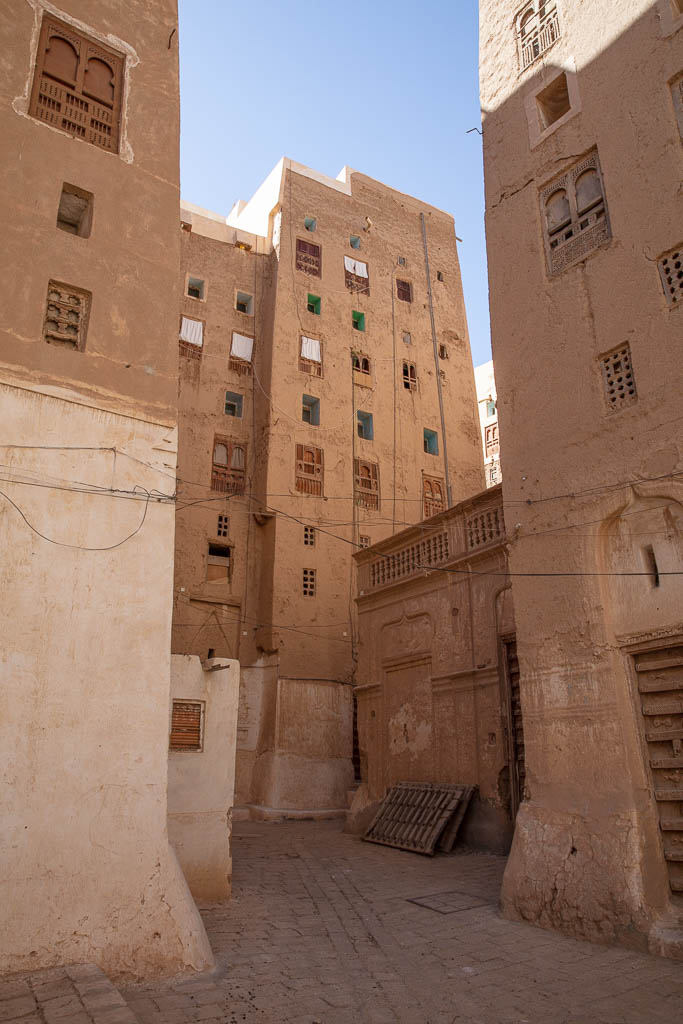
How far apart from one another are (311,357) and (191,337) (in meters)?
4.18

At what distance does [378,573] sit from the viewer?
1611 cm

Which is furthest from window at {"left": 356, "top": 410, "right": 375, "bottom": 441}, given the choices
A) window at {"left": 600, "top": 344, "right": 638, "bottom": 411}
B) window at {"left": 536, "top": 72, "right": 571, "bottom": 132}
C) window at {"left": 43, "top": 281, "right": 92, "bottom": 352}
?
window at {"left": 43, "top": 281, "right": 92, "bottom": 352}

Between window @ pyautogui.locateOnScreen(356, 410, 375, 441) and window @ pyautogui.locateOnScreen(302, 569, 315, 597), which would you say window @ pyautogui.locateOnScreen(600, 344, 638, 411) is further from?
window @ pyautogui.locateOnScreen(356, 410, 375, 441)

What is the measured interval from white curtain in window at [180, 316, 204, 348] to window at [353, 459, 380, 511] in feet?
21.9

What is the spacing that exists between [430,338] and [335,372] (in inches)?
209

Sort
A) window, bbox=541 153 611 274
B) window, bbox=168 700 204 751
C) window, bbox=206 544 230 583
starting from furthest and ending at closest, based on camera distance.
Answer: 1. window, bbox=206 544 230 583
2. window, bbox=168 700 204 751
3. window, bbox=541 153 611 274

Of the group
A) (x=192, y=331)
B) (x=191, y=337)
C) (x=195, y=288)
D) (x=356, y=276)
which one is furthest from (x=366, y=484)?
(x=195, y=288)

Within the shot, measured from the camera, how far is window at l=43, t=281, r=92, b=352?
7879 mm

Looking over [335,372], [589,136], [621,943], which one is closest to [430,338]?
[335,372]

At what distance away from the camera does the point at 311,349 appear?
2534cm

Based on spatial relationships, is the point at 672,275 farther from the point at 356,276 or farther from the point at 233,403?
the point at 356,276

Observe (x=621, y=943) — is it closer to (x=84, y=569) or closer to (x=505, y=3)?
(x=84, y=569)

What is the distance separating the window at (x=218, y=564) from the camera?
72.0ft

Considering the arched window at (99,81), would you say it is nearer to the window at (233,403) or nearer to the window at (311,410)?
the window at (233,403)
